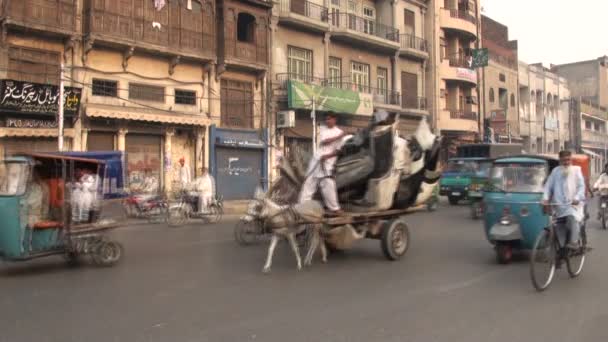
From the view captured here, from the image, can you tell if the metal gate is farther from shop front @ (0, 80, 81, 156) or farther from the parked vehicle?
the parked vehicle

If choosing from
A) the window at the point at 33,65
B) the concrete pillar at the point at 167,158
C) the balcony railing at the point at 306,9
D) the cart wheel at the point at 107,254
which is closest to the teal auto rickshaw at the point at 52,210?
the cart wheel at the point at 107,254

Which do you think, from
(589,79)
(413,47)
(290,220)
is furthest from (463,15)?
(589,79)

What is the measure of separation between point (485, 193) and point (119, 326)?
6.82 m

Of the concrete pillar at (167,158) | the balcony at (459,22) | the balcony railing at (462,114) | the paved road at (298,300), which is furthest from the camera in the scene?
the balcony railing at (462,114)

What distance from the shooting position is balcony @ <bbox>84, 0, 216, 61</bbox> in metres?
21.1

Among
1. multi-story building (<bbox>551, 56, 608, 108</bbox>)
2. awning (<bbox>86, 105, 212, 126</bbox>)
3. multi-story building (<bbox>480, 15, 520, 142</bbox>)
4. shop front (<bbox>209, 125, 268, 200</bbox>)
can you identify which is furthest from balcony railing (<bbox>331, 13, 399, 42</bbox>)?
multi-story building (<bbox>551, 56, 608, 108</bbox>)

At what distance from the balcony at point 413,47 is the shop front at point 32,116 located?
79.2ft

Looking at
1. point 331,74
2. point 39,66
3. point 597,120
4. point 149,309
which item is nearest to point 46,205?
point 149,309

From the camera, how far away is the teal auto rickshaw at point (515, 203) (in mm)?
9055

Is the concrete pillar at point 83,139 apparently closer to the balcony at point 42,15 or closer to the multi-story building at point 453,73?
the balcony at point 42,15

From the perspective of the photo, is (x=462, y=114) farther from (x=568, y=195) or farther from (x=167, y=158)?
(x=568, y=195)

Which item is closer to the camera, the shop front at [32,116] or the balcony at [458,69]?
the shop front at [32,116]

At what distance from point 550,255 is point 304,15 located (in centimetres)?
2530

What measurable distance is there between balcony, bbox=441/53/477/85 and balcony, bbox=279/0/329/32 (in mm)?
14110
